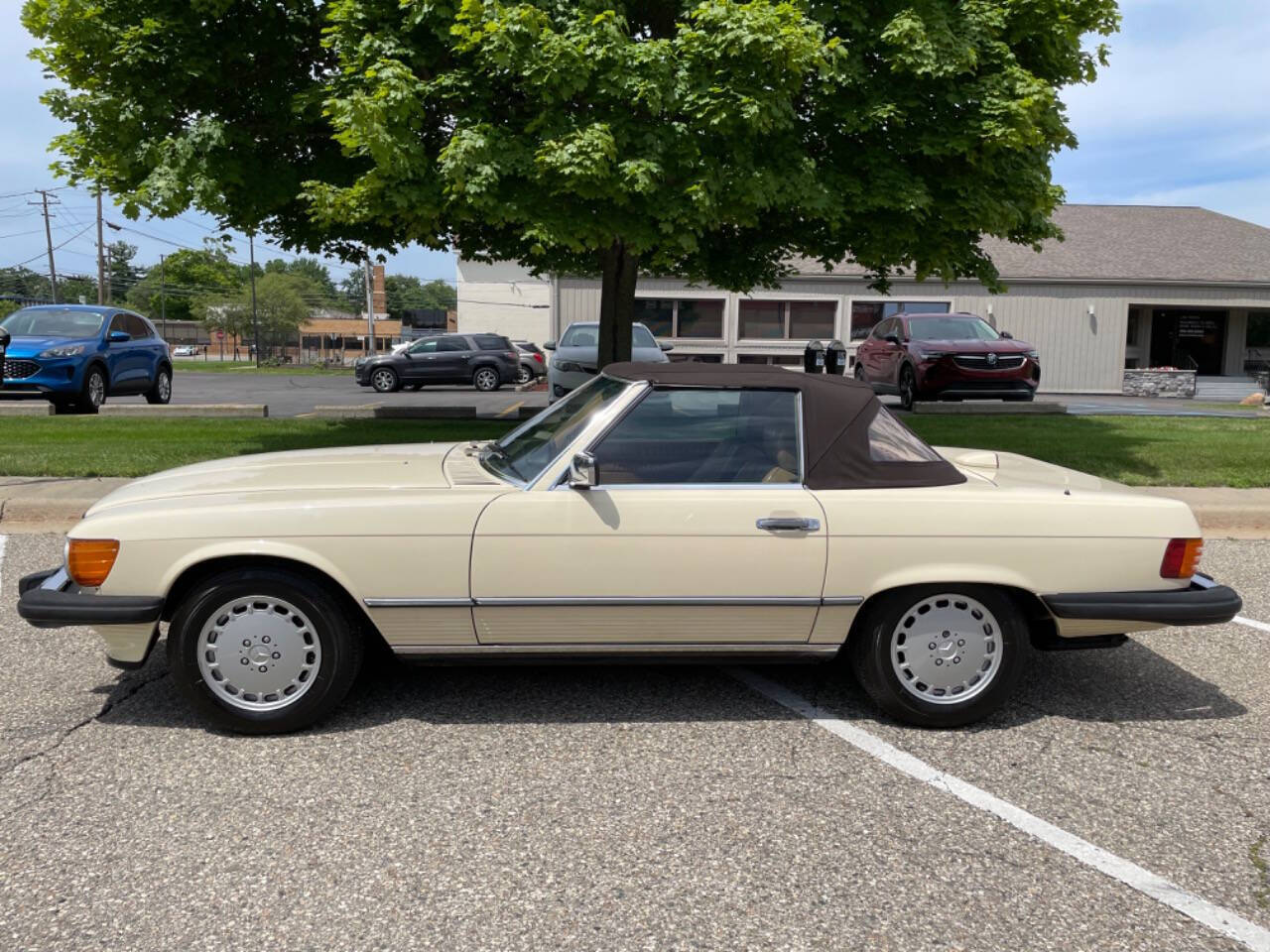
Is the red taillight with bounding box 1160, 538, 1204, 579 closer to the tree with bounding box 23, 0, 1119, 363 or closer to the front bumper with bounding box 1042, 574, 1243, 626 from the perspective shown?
the front bumper with bounding box 1042, 574, 1243, 626

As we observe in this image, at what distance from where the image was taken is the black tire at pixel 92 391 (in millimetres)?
14273

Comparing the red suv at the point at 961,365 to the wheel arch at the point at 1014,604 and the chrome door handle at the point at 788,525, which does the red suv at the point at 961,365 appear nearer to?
the wheel arch at the point at 1014,604

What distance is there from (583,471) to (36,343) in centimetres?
1346

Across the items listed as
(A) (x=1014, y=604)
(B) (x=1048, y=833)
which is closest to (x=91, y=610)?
(B) (x=1048, y=833)

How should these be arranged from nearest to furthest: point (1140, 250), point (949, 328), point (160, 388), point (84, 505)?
point (84, 505) → point (160, 388) → point (949, 328) → point (1140, 250)

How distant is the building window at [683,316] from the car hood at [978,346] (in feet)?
43.2

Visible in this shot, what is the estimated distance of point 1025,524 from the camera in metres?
3.89

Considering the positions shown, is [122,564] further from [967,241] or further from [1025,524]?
A: [967,241]

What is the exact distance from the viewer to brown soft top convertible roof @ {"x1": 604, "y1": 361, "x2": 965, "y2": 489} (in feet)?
13.0

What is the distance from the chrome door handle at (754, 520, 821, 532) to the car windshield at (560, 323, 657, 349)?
42.5ft

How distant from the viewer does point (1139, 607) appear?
3.90m

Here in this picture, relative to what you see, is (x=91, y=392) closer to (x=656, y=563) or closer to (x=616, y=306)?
(x=616, y=306)

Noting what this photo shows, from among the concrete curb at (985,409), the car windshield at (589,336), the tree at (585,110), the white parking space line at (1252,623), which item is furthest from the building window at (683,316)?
the white parking space line at (1252,623)

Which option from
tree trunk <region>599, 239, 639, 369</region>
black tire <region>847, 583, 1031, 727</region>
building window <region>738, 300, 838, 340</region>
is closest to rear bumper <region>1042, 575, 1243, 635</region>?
black tire <region>847, 583, 1031, 727</region>
